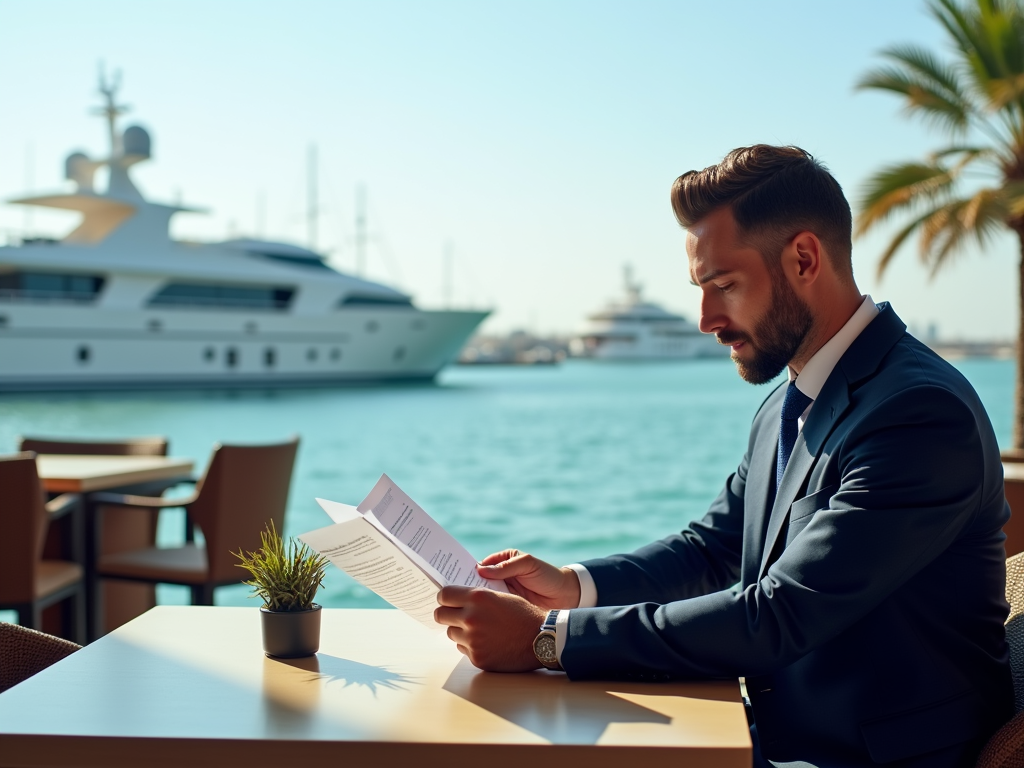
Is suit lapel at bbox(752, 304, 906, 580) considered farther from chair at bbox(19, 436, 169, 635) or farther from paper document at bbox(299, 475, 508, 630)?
chair at bbox(19, 436, 169, 635)

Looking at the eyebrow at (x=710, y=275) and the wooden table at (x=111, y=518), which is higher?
the eyebrow at (x=710, y=275)

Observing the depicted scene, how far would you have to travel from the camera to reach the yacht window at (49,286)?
2488cm

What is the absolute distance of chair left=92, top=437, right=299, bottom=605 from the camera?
11.4ft

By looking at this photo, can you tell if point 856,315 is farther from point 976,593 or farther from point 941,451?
point 976,593

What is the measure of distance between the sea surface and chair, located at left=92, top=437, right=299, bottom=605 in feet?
5.19

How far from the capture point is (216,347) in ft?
91.7

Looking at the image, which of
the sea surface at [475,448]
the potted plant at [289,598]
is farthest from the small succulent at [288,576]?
the sea surface at [475,448]

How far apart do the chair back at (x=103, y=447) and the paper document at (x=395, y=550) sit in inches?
131

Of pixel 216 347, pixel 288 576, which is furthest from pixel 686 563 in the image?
pixel 216 347

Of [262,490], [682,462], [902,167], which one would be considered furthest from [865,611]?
[682,462]

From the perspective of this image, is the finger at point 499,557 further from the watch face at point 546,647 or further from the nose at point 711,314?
the nose at point 711,314

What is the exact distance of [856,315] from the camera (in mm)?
1426

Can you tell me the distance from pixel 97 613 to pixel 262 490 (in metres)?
0.70

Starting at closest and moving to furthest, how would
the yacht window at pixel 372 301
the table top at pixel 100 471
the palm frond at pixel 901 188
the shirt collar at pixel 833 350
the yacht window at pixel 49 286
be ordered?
the shirt collar at pixel 833 350
the table top at pixel 100 471
the palm frond at pixel 901 188
the yacht window at pixel 49 286
the yacht window at pixel 372 301
